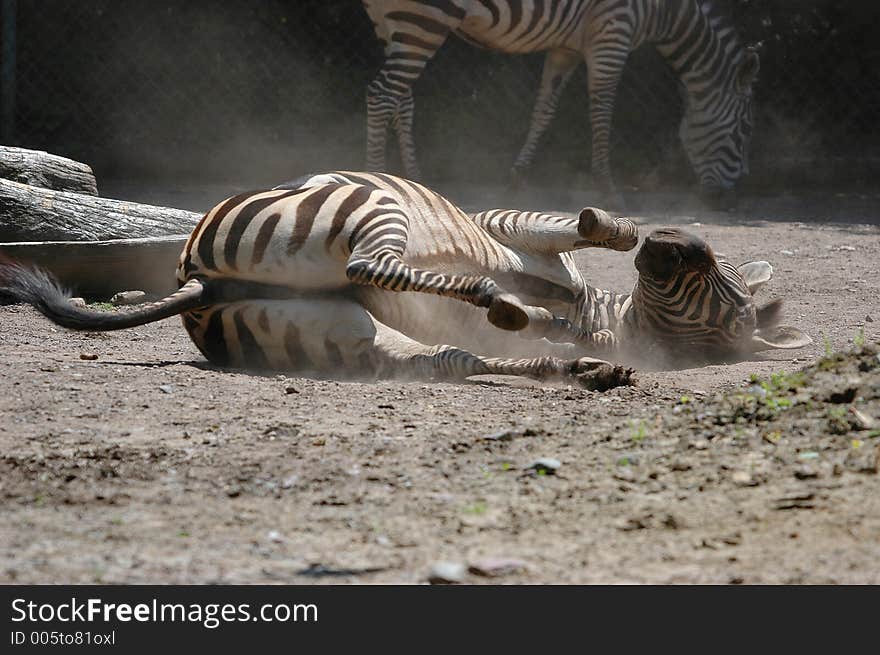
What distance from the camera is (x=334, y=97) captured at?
11094 mm

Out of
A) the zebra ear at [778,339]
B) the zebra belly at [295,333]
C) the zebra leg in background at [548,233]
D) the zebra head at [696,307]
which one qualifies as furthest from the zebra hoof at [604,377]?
the zebra ear at [778,339]

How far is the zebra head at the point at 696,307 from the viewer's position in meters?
4.70

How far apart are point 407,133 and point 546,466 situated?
25.7 ft

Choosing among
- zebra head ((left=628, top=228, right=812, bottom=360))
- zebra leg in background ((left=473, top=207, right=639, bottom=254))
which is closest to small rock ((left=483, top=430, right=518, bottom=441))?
zebra head ((left=628, top=228, right=812, bottom=360))

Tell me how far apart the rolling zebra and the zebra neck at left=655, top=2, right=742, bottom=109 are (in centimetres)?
633

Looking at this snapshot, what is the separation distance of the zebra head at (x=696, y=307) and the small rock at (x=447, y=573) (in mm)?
2576

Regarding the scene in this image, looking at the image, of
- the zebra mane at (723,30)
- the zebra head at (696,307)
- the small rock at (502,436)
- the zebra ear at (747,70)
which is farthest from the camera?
the zebra mane at (723,30)

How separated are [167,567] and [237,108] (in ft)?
29.5

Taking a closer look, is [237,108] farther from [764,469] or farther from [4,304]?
[764,469]

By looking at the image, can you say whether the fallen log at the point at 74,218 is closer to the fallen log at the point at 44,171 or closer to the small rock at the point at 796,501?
the fallen log at the point at 44,171

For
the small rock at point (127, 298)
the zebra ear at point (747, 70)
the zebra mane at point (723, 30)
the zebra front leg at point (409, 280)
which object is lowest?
the small rock at point (127, 298)

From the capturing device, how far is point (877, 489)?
2.73m

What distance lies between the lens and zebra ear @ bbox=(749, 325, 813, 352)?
4957 mm
